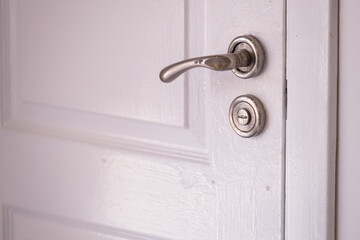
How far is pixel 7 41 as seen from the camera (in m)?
1.06

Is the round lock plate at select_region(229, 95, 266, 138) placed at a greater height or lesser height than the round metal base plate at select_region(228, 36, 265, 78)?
lesser

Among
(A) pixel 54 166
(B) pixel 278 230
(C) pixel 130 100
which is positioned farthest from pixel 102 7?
(B) pixel 278 230

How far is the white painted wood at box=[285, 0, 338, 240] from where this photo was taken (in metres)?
0.72

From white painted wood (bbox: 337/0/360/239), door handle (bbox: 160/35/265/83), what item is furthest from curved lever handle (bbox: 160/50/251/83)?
white painted wood (bbox: 337/0/360/239)

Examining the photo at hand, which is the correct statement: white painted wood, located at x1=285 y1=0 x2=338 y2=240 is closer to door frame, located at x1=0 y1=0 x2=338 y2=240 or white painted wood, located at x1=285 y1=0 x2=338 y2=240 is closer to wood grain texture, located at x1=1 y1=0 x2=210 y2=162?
door frame, located at x1=0 y1=0 x2=338 y2=240

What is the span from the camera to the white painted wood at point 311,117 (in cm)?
72

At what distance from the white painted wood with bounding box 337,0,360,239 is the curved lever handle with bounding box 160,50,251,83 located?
0.37 ft

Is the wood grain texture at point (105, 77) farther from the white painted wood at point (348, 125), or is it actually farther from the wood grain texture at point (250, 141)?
the white painted wood at point (348, 125)

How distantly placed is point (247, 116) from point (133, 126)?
7.7 inches

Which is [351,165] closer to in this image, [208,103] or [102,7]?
[208,103]

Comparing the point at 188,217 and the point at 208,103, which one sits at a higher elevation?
the point at 208,103

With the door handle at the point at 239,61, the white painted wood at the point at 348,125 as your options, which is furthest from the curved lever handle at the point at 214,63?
the white painted wood at the point at 348,125

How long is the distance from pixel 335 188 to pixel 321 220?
0.13 feet

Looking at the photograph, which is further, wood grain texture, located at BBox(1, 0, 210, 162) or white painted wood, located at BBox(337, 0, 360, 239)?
wood grain texture, located at BBox(1, 0, 210, 162)
